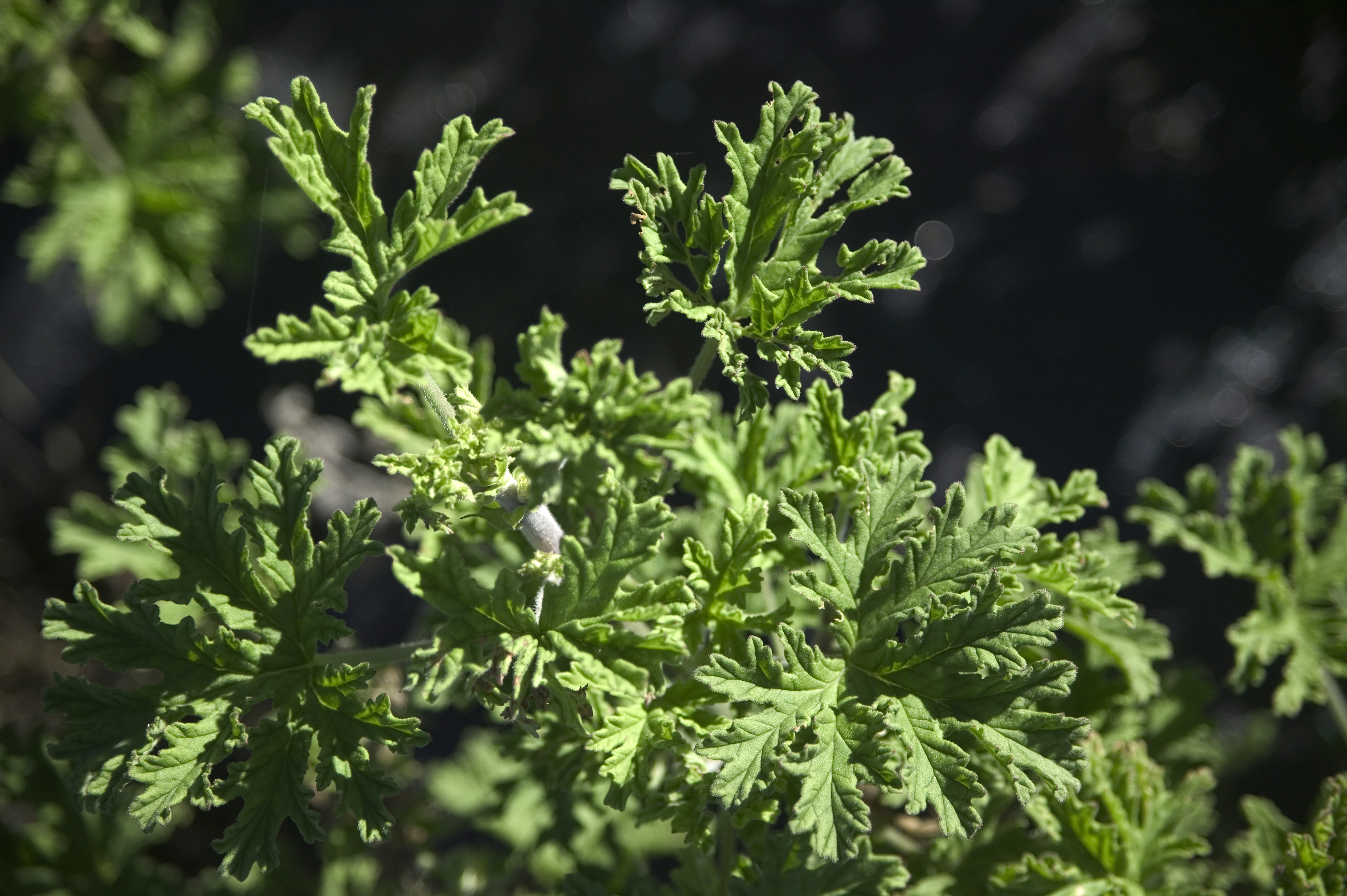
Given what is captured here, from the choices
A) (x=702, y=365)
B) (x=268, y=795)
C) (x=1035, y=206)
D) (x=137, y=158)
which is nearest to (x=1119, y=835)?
(x=702, y=365)

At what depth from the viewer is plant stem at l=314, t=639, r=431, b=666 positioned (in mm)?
1591

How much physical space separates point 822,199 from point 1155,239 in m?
2.28

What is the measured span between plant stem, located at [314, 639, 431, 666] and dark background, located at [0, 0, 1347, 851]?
1533mm

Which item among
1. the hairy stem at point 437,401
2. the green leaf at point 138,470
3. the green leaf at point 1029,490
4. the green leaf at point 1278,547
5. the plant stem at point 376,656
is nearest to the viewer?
the hairy stem at point 437,401

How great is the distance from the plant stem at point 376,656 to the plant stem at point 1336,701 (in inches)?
82.0

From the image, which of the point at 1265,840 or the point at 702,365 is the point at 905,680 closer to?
the point at 702,365

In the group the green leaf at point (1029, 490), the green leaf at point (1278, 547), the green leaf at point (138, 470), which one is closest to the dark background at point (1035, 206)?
the green leaf at point (1278, 547)

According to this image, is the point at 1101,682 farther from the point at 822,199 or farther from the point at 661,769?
the point at 822,199

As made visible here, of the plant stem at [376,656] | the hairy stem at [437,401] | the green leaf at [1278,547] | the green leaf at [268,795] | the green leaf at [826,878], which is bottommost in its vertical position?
the green leaf at [268,795]

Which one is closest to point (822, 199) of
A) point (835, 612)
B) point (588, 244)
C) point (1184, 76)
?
point (835, 612)

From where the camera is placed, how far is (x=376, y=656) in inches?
64.4

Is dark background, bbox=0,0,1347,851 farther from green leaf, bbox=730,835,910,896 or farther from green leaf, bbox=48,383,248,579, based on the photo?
green leaf, bbox=730,835,910,896

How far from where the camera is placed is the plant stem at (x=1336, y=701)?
2104mm

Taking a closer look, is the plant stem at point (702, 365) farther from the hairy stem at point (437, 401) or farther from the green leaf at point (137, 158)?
the green leaf at point (137, 158)
